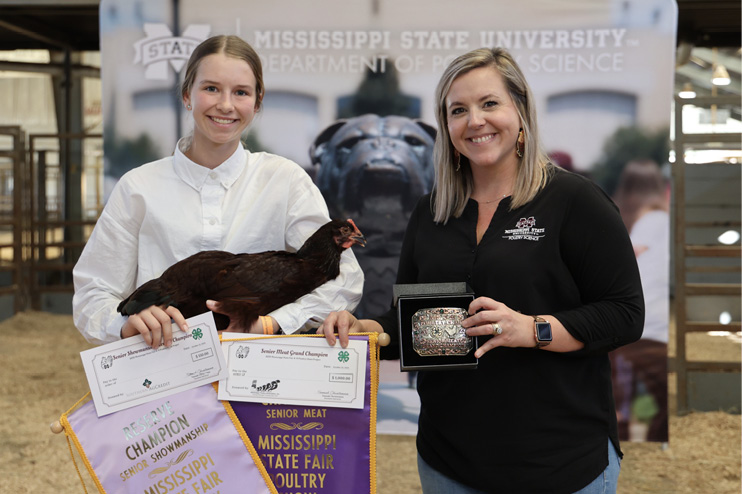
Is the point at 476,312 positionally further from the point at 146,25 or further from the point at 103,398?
the point at 146,25

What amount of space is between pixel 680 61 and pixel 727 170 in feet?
3.90

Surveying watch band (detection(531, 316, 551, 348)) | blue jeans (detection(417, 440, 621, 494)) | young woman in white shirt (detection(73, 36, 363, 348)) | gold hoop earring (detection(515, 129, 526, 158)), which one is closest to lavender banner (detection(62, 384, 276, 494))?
young woman in white shirt (detection(73, 36, 363, 348))

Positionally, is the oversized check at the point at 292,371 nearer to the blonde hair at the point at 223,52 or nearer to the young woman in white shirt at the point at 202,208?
the young woman in white shirt at the point at 202,208

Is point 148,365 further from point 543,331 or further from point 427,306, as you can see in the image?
point 543,331

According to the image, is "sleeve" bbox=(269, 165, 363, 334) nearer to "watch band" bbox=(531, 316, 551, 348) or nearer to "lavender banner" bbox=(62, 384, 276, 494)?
"lavender banner" bbox=(62, 384, 276, 494)

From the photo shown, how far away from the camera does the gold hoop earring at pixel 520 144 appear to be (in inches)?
63.8

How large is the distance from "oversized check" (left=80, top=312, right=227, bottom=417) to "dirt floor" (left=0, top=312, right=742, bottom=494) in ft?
7.95

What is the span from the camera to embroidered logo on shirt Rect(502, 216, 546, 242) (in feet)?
5.04

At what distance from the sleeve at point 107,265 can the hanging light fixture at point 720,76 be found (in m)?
6.96

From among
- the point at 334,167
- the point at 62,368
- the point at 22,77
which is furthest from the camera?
the point at 22,77

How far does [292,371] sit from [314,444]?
0.60ft

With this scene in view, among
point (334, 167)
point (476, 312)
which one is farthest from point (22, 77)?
point (476, 312)

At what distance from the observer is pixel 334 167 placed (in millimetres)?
3861

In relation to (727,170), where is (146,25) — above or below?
above
